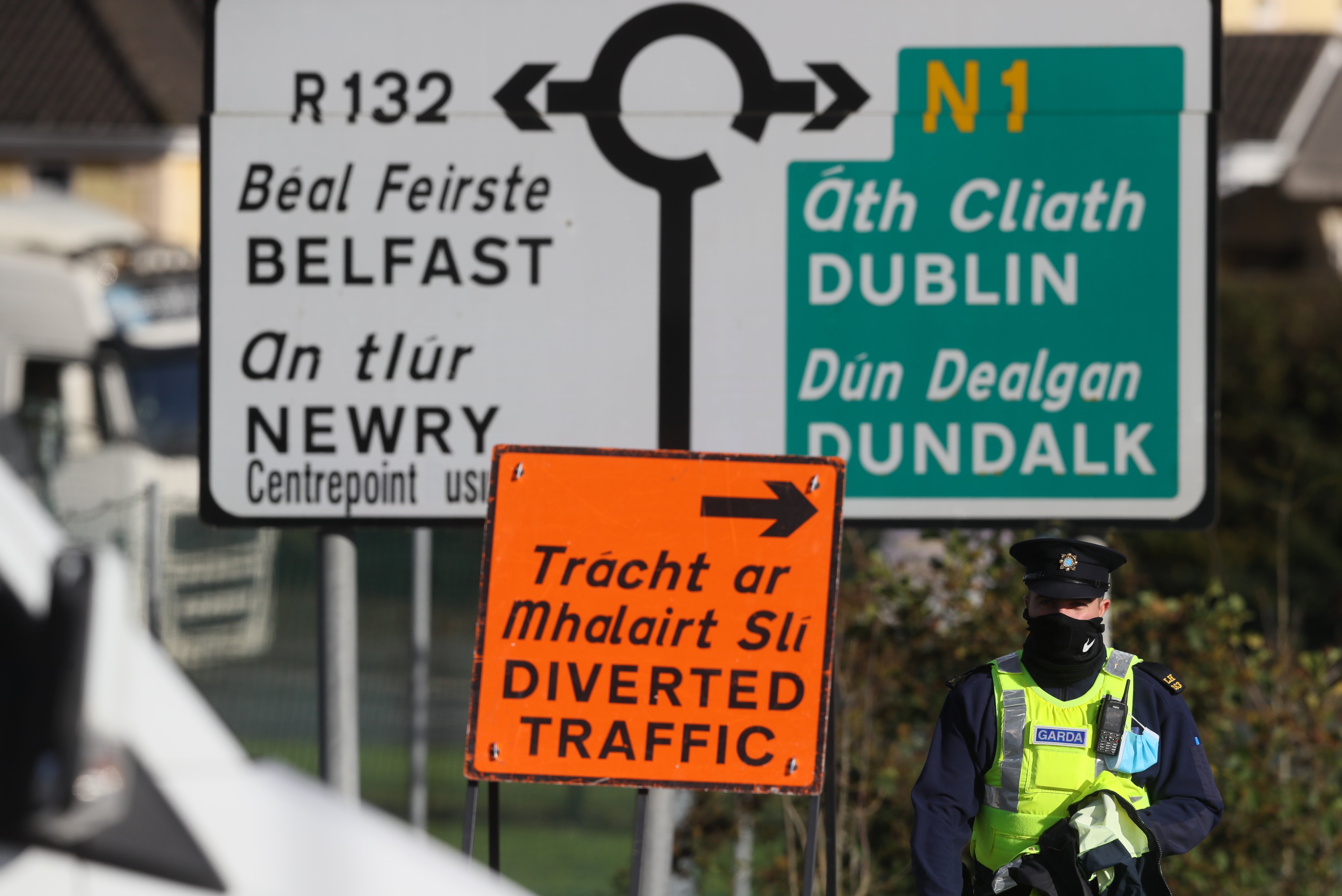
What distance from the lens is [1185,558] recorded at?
15.8 metres

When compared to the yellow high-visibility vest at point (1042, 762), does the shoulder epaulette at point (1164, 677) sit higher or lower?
higher

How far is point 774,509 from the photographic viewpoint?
335 centimetres

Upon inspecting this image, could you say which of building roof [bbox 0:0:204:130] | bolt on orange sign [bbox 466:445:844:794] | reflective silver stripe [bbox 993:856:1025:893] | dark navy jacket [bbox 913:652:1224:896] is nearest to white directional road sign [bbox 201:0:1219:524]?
bolt on orange sign [bbox 466:445:844:794]

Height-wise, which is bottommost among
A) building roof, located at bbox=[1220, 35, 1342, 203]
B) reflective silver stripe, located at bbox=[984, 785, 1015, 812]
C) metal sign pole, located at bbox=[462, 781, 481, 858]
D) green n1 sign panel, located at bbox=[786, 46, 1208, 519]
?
metal sign pole, located at bbox=[462, 781, 481, 858]

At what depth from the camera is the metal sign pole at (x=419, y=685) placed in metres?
6.58

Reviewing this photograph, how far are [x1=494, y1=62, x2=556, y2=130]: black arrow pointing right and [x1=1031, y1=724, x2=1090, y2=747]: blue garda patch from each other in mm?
1902

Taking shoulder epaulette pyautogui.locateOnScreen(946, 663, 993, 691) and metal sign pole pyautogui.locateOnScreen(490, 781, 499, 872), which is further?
metal sign pole pyautogui.locateOnScreen(490, 781, 499, 872)

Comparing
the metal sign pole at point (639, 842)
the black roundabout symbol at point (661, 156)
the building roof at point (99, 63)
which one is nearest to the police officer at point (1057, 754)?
the metal sign pole at point (639, 842)

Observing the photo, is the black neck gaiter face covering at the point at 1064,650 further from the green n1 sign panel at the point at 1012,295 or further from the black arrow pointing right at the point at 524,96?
the black arrow pointing right at the point at 524,96

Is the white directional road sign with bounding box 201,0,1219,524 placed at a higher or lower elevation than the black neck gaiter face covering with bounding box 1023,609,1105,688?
higher

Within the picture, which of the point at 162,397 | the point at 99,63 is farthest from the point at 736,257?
the point at 99,63

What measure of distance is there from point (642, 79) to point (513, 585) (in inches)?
52.0

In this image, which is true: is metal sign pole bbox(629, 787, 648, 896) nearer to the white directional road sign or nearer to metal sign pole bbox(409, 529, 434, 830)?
the white directional road sign

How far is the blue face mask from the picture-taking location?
3.24 m
